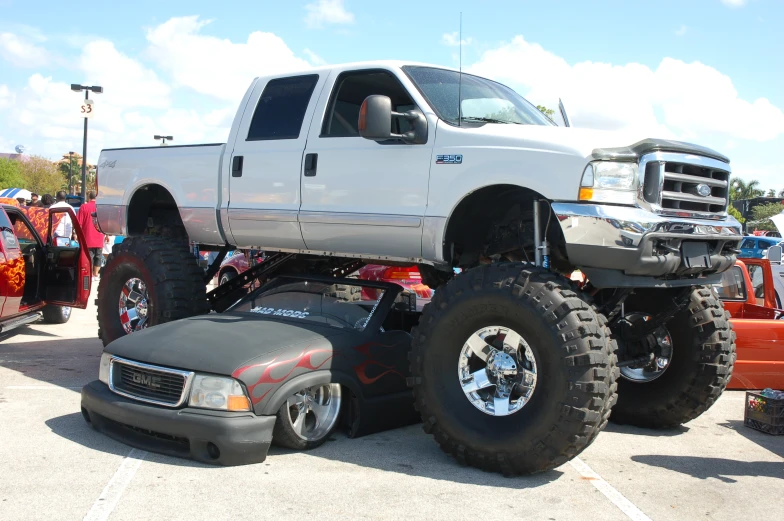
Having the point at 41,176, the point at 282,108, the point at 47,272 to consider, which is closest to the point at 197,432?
the point at 282,108

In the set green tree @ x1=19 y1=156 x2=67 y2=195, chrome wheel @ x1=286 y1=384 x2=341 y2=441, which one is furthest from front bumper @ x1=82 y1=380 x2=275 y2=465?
green tree @ x1=19 y1=156 x2=67 y2=195

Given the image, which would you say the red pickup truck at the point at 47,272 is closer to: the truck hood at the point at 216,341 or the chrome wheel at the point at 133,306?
the chrome wheel at the point at 133,306

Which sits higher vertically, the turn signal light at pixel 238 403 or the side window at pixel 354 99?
the side window at pixel 354 99

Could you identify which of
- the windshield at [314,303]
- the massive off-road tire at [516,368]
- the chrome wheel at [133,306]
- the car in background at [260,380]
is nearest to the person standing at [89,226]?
the chrome wheel at [133,306]

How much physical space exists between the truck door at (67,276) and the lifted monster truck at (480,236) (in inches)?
89.3

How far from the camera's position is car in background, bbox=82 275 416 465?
466 centimetres

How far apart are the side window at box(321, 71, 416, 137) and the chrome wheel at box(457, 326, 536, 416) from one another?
208 centimetres

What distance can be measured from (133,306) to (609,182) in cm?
492

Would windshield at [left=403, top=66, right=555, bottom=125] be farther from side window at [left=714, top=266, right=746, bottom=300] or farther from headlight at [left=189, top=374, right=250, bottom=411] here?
side window at [left=714, top=266, right=746, bottom=300]

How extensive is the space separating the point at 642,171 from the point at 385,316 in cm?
216

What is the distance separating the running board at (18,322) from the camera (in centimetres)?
879

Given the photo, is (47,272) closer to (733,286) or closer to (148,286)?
(148,286)

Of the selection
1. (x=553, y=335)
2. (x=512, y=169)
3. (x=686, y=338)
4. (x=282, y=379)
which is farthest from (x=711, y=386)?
(x=282, y=379)

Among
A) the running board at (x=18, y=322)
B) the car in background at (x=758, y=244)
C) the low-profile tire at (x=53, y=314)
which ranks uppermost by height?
the car in background at (x=758, y=244)
